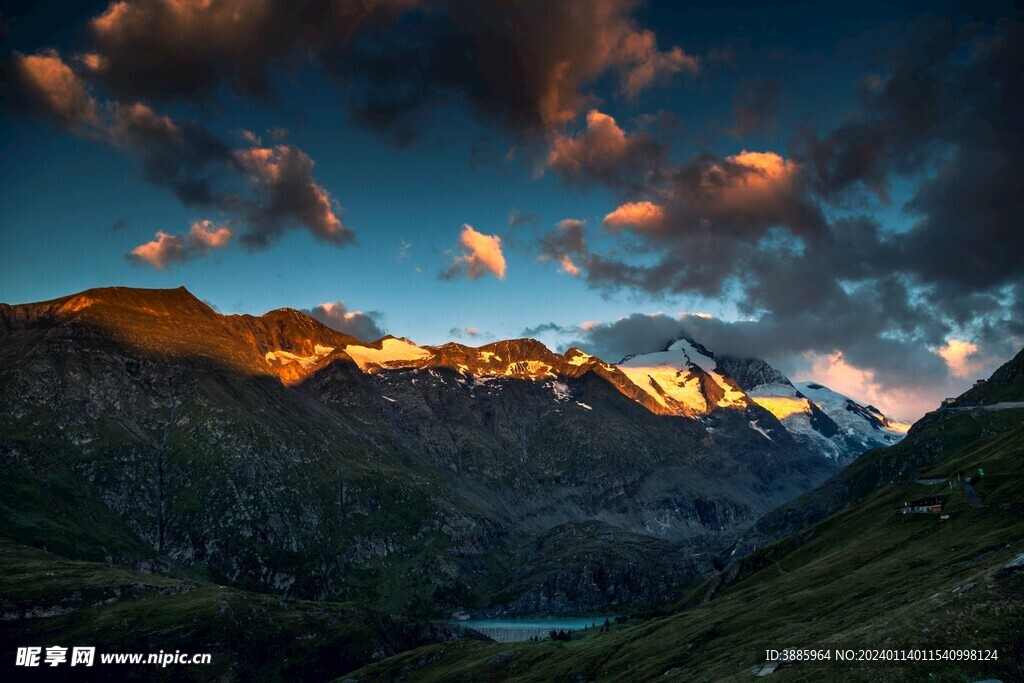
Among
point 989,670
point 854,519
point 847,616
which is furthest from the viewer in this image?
point 854,519

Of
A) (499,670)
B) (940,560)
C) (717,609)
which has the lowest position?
(499,670)

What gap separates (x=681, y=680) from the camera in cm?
9188

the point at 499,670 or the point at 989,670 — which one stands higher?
the point at 989,670

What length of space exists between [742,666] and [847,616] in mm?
18250

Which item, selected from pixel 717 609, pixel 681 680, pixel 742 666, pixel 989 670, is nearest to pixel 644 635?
A: pixel 717 609

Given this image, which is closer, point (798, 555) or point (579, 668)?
point (579, 668)

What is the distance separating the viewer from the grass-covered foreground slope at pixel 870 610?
2119 inches

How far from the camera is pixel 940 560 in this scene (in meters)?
104

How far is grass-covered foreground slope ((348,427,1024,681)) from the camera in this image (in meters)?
53.8

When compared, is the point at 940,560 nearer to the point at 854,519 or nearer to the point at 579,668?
the point at 579,668

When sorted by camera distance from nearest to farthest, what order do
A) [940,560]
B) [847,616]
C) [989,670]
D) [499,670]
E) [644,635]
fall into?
[989,670] < [847,616] < [940,560] < [644,635] < [499,670]

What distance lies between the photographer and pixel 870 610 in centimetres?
8806

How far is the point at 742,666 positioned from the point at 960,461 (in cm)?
14514

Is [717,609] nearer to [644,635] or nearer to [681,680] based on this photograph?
[644,635]
